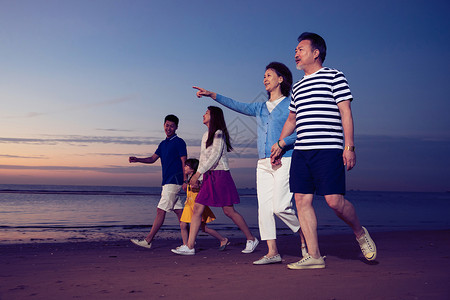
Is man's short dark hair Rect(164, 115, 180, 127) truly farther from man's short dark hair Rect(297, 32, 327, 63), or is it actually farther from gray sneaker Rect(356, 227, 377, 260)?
gray sneaker Rect(356, 227, 377, 260)

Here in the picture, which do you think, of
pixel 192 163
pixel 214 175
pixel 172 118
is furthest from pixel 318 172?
pixel 172 118

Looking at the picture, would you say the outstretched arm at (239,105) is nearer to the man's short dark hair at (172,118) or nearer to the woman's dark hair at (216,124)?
the woman's dark hair at (216,124)

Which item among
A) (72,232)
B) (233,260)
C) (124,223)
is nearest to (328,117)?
(233,260)

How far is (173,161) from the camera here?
6305 millimetres

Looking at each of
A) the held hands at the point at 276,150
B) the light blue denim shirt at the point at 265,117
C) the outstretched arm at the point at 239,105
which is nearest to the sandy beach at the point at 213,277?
the held hands at the point at 276,150

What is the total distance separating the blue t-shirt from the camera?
629 centimetres

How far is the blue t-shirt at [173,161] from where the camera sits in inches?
248

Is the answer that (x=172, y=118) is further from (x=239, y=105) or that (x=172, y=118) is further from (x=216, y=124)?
(x=239, y=105)

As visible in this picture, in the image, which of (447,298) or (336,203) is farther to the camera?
(336,203)

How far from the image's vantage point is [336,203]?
3.81 metres

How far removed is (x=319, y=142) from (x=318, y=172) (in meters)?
0.27

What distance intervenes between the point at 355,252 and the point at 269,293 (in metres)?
3.00

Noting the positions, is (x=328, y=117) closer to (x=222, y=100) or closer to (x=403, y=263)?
(x=222, y=100)

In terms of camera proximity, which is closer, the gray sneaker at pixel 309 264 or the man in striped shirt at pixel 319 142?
the man in striped shirt at pixel 319 142
